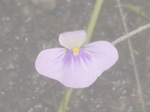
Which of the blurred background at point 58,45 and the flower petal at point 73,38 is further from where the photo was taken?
the blurred background at point 58,45

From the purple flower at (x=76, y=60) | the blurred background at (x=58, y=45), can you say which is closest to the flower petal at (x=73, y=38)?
the purple flower at (x=76, y=60)

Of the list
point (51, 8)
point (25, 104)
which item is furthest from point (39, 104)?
point (51, 8)

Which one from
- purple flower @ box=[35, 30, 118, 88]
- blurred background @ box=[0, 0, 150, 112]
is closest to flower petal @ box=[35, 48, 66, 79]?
purple flower @ box=[35, 30, 118, 88]

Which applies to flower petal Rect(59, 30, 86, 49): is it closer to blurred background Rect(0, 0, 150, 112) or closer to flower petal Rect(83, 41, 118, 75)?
flower petal Rect(83, 41, 118, 75)

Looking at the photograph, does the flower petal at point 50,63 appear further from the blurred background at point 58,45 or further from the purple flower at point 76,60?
the blurred background at point 58,45

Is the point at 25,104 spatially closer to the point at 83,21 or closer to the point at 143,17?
the point at 83,21

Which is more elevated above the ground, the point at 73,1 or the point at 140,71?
the point at 73,1
